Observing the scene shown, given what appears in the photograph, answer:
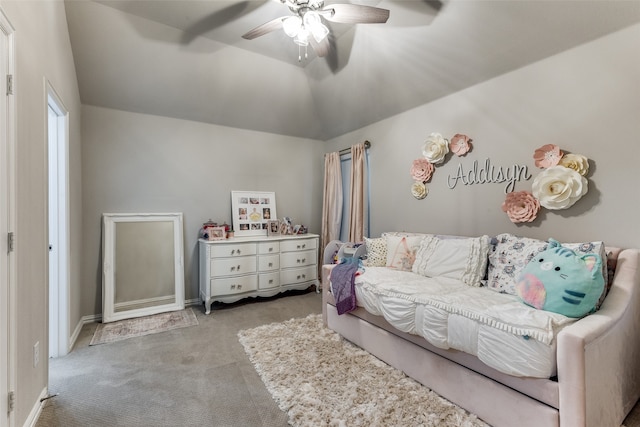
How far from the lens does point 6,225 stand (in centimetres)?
132

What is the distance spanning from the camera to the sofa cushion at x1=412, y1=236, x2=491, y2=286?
2242 millimetres

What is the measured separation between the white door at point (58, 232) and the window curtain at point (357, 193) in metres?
2.99

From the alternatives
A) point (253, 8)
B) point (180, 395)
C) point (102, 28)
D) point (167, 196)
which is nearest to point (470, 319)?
point (180, 395)

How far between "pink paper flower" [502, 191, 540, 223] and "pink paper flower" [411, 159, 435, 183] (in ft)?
2.62

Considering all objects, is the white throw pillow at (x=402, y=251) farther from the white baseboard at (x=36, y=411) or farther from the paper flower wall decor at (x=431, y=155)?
the white baseboard at (x=36, y=411)

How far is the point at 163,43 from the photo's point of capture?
2799 millimetres

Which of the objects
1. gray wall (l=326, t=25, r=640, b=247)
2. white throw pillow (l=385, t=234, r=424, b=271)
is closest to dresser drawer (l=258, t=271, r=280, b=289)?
white throw pillow (l=385, t=234, r=424, b=271)

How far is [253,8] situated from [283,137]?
78.6 inches

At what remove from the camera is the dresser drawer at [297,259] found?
383 centimetres

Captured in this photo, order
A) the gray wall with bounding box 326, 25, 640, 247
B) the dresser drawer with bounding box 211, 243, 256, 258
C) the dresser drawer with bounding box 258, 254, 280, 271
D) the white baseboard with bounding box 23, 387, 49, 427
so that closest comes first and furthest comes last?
the white baseboard with bounding box 23, 387, 49, 427 < the gray wall with bounding box 326, 25, 640, 247 < the dresser drawer with bounding box 211, 243, 256, 258 < the dresser drawer with bounding box 258, 254, 280, 271

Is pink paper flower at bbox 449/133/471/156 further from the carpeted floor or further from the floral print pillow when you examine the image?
the carpeted floor

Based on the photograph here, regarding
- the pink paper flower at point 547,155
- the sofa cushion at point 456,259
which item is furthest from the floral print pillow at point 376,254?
the pink paper flower at point 547,155

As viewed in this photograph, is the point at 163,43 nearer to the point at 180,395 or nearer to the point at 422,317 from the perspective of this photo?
the point at 180,395

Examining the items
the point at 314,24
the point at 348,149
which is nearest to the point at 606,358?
the point at 314,24
